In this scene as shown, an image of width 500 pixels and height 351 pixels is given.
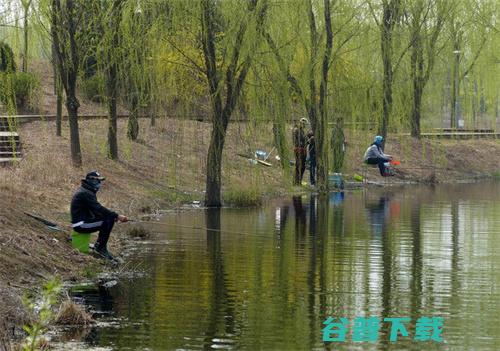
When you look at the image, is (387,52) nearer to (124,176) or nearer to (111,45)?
(124,176)

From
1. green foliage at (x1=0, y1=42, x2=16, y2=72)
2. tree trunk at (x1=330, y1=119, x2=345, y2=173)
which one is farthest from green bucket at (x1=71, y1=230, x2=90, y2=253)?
tree trunk at (x1=330, y1=119, x2=345, y2=173)

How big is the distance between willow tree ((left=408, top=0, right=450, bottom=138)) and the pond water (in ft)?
52.7

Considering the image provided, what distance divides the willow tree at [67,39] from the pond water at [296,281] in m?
5.04

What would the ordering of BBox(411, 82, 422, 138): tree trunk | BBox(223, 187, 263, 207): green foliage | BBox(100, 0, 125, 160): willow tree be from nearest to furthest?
1. BBox(100, 0, 125, 160): willow tree
2. BBox(223, 187, 263, 207): green foliage
3. BBox(411, 82, 422, 138): tree trunk

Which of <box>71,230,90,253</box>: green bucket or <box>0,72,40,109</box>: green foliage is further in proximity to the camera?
<box>0,72,40,109</box>: green foliage

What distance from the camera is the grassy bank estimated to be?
19.0m

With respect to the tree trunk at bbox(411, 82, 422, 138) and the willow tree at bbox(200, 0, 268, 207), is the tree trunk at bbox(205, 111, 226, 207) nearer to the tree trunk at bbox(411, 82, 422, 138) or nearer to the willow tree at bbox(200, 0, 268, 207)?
the willow tree at bbox(200, 0, 268, 207)

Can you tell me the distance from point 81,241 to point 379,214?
1322 centimetres

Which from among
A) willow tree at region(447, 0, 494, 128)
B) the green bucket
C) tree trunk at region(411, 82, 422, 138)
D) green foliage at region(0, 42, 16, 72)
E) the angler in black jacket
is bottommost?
the green bucket

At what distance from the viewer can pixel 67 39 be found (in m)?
32.1

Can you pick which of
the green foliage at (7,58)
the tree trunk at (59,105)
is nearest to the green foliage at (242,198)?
the tree trunk at (59,105)

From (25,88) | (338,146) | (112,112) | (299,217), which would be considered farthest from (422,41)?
(299,217)

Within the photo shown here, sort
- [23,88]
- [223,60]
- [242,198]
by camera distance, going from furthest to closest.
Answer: [23,88]
[242,198]
[223,60]

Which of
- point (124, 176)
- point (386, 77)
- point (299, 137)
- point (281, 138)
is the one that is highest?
point (386, 77)
